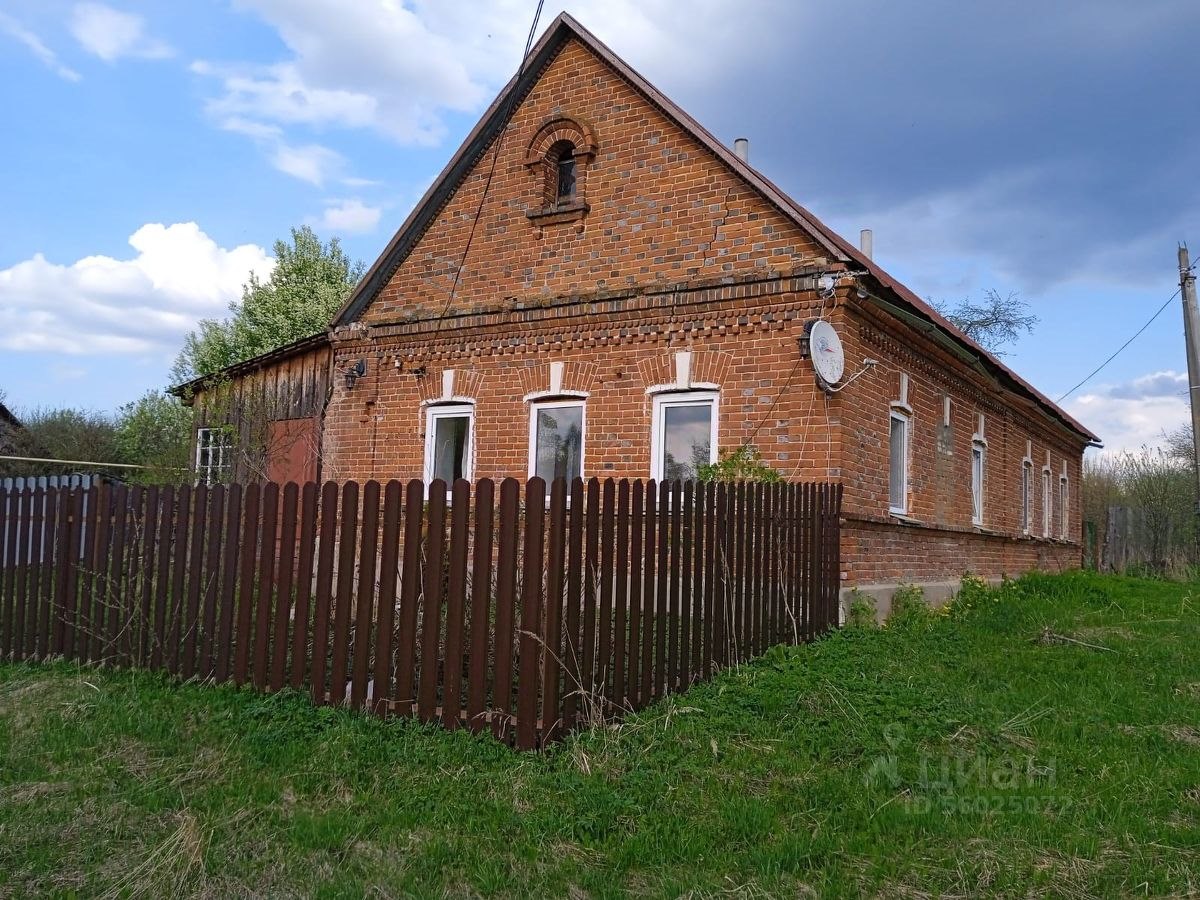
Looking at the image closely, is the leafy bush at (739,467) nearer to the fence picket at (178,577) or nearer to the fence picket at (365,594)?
the fence picket at (365,594)

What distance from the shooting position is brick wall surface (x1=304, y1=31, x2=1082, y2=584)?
9211mm

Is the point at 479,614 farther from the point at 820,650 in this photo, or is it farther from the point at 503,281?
the point at 503,281

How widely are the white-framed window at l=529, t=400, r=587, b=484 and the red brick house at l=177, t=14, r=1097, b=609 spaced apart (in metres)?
0.03

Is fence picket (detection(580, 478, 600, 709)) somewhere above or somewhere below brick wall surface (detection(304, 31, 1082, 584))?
below

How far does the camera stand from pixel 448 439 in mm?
11617

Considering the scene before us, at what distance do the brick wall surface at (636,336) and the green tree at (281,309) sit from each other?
17.9 m

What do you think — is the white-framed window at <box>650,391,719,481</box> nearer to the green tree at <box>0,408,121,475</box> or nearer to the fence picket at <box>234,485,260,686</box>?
the fence picket at <box>234,485,260,686</box>

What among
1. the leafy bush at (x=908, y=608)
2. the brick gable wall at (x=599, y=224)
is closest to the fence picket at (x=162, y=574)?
the brick gable wall at (x=599, y=224)

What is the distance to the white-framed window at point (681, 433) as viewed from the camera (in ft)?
31.7

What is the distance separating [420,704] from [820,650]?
3560 millimetres

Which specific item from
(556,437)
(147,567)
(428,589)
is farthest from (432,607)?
(556,437)

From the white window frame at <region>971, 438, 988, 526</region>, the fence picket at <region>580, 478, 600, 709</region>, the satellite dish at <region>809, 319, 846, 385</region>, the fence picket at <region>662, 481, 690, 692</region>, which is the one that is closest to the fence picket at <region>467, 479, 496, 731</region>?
the fence picket at <region>580, 478, 600, 709</region>

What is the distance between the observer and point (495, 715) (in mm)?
5027

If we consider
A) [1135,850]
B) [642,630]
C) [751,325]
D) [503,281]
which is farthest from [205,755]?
[503,281]
